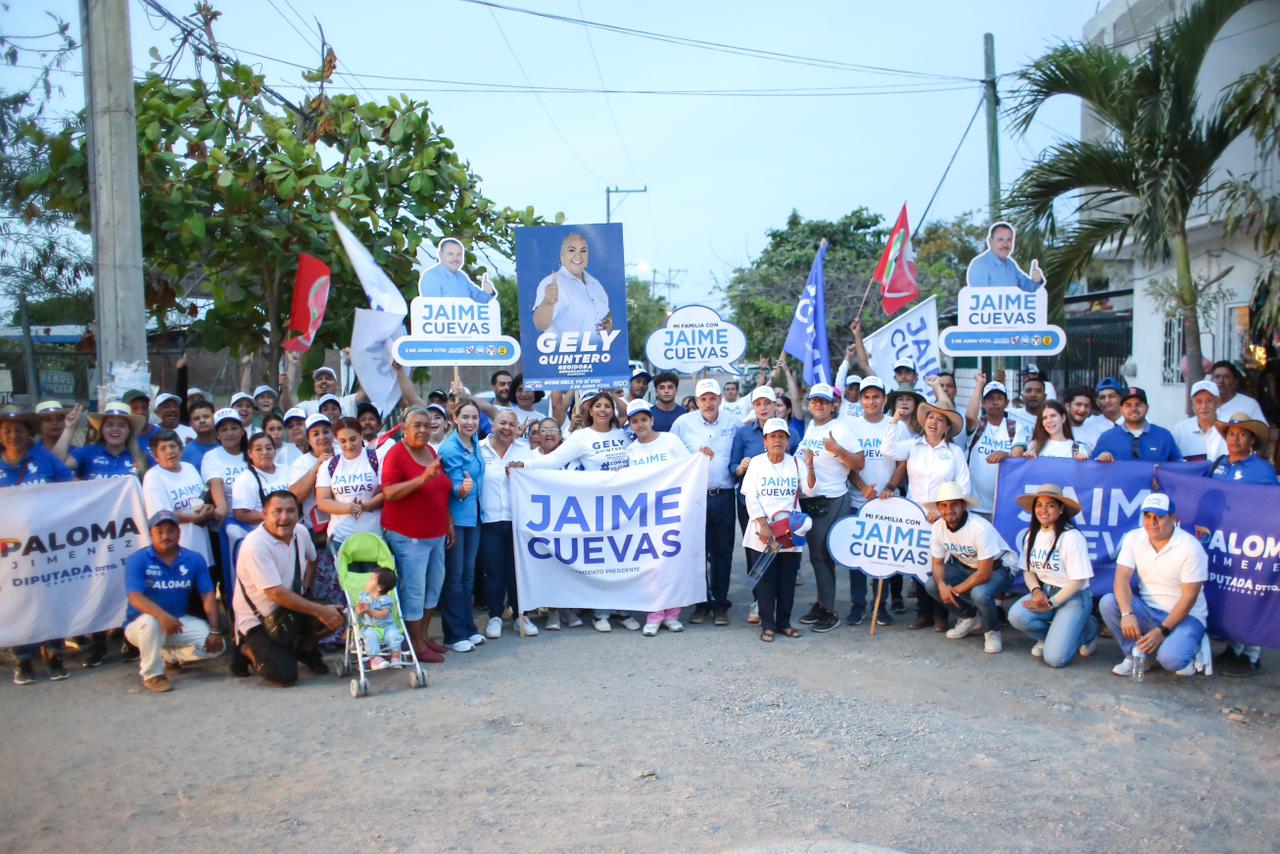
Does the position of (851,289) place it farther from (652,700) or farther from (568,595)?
(652,700)

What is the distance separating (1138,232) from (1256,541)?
417 centimetres

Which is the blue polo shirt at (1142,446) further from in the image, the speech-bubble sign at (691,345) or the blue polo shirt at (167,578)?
the blue polo shirt at (167,578)

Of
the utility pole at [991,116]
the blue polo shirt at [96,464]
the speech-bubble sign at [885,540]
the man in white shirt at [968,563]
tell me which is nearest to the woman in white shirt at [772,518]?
the speech-bubble sign at [885,540]

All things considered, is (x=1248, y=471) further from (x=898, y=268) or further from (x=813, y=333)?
(x=898, y=268)

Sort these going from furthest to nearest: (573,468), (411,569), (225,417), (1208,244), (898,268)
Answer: (1208,244)
(898,268)
(573,468)
(225,417)
(411,569)

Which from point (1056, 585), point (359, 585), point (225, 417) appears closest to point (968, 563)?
point (1056, 585)

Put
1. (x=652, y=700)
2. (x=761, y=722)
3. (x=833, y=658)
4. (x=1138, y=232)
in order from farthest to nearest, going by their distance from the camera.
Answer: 1. (x=1138, y=232)
2. (x=833, y=658)
3. (x=652, y=700)
4. (x=761, y=722)

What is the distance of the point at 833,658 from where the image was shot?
24.4 feet

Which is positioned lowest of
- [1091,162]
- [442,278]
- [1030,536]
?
[1030,536]

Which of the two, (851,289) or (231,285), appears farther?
(851,289)

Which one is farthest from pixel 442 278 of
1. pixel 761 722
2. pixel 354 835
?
pixel 354 835

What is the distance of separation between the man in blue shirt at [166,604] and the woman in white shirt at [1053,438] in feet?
20.1

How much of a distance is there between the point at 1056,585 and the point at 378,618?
4622 mm

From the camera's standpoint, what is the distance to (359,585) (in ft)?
22.4
